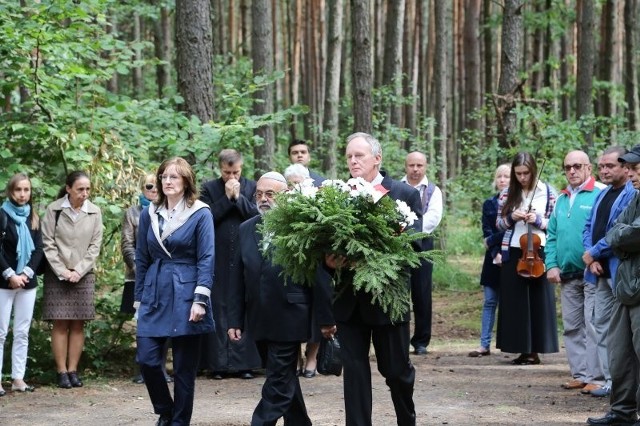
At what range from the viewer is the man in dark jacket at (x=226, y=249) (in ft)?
35.3

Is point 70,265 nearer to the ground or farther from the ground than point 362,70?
nearer to the ground

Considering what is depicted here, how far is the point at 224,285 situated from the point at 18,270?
214cm

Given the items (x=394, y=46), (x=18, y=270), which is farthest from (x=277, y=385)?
(x=394, y=46)

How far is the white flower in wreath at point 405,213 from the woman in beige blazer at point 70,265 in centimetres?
469

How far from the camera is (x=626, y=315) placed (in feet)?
25.9

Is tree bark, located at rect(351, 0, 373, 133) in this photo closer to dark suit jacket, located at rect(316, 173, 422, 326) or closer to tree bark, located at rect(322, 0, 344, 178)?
tree bark, located at rect(322, 0, 344, 178)

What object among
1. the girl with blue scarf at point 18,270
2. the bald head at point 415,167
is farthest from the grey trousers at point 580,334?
the girl with blue scarf at point 18,270

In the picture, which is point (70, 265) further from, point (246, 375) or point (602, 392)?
point (602, 392)

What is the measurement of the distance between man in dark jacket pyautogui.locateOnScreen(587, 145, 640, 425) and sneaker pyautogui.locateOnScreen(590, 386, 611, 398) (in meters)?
1.36

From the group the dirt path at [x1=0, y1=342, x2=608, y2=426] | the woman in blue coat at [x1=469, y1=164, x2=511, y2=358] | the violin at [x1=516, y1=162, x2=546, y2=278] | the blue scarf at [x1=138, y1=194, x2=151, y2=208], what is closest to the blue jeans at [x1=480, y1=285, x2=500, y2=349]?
the woman in blue coat at [x1=469, y1=164, x2=511, y2=358]

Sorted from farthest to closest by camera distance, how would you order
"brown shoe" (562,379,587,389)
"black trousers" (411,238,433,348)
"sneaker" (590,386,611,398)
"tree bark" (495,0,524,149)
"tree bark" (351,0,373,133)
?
"tree bark" (351,0,373,133) < "tree bark" (495,0,524,149) < "black trousers" (411,238,433,348) < "brown shoe" (562,379,587,389) < "sneaker" (590,386,611,398)

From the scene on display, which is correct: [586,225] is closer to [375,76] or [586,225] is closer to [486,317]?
[486,317]

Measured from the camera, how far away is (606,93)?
28.8 metres

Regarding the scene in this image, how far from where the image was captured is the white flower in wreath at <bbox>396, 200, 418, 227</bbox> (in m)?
6.71
